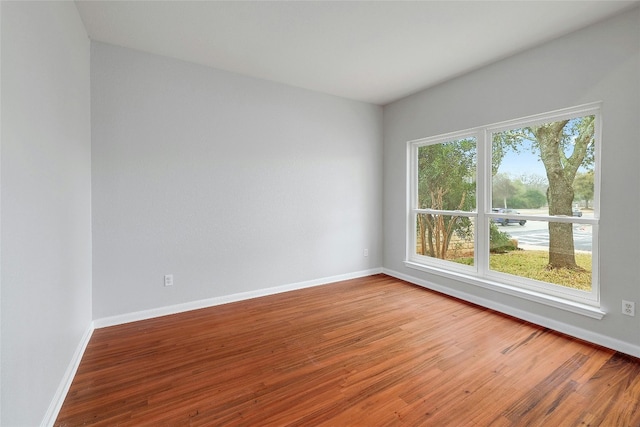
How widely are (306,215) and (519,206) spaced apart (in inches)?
99.2

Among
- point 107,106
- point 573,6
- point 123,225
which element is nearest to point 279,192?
point 123,225

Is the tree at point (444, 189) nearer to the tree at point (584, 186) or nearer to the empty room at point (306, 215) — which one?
the empty room at point (306, 215)

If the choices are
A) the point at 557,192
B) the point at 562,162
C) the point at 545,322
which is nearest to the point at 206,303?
the point at 545,322

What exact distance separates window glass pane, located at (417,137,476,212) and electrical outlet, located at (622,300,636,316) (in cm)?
156

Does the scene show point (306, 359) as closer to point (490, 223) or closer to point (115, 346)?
point (115, 346)

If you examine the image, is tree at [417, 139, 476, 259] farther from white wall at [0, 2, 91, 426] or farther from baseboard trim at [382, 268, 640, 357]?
white wall at [0, 2, 91, 426]

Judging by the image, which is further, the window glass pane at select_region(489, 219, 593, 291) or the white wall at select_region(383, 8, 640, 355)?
the window glass pane at select_region(489, 219, 593, 291)

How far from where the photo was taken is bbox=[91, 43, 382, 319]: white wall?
273 cm

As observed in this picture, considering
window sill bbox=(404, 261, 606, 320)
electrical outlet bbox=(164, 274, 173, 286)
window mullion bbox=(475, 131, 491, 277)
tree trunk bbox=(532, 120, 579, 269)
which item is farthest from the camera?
window mullion bbox=(475, 131, 491, 277)

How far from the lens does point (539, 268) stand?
2.93m

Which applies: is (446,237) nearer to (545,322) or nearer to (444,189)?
(444,189)

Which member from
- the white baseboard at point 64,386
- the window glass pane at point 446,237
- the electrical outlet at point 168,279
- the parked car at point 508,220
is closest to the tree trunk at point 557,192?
the parked car at point 508,220

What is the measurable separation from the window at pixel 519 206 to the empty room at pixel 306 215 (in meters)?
0.02

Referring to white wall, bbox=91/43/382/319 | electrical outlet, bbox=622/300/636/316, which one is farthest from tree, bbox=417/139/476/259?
electrical outlet, bbox=622/300/636/316
